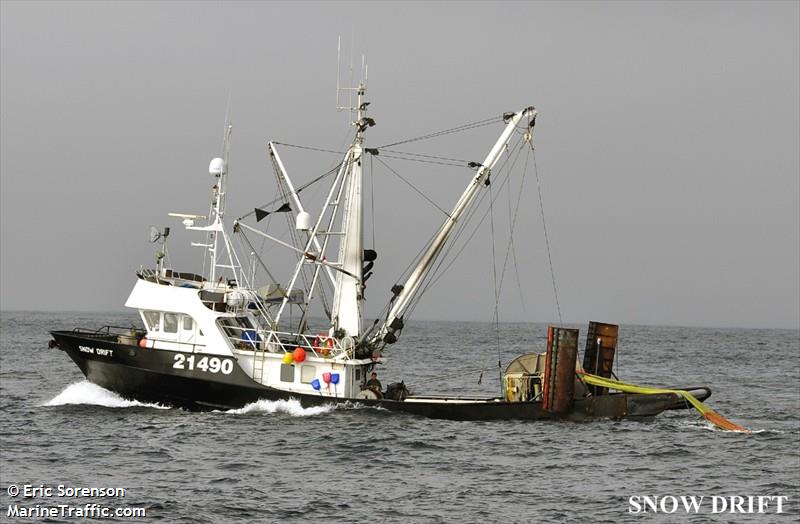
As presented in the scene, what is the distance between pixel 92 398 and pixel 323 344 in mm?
8924

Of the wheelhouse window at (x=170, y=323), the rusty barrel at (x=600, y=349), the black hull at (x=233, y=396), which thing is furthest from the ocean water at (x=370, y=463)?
the wheelhouse window at (x=170, y=323)

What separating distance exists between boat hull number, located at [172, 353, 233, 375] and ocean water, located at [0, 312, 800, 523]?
4.95ft

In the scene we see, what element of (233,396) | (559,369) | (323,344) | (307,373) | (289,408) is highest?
(323,344)

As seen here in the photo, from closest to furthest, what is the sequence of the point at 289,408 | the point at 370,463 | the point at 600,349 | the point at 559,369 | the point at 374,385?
the point at 370,463
the point at 559,369
the point at 289,408
the point at 374,385
the point at 600,349

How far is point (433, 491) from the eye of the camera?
26734 mm

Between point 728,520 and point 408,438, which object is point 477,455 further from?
point 728,520

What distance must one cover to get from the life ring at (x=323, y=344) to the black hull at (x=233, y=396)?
174cm

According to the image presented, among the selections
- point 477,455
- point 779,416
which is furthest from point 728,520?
point 779,416

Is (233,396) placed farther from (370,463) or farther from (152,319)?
(370,463)

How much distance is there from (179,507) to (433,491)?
20.9 feet

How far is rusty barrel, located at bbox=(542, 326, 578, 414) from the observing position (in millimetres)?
35094

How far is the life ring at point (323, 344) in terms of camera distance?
36.1 m

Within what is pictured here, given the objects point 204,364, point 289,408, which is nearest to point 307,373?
point 289,408

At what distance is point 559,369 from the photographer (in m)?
35.2
